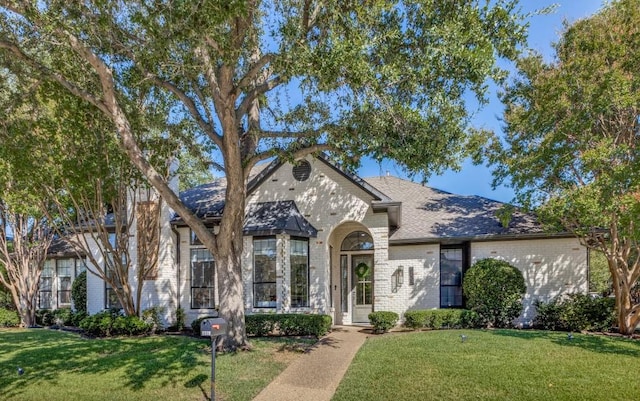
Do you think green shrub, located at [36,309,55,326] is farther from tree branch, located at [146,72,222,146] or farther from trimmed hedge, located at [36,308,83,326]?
tree branch, located at [146,72,222,146]

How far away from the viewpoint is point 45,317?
17.3 meters

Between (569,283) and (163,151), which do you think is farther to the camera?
(569,283)

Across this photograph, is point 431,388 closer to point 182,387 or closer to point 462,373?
point 462,373

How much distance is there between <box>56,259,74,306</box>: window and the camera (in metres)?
18.4

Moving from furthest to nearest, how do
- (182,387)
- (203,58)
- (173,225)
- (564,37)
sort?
(173,225) → (564,37) → (203,58) → (182,387)

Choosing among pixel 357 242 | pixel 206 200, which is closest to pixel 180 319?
pixel 206 200

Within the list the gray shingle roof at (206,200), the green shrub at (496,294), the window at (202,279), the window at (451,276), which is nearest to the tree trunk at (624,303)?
the green shrub at (496,294)

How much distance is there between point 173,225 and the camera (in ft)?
46.1

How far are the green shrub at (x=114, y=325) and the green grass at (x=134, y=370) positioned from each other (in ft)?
4.25

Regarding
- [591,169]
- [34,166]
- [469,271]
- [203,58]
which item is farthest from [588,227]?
[34,166]

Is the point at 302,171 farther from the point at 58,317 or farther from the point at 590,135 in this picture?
the point at 58,317

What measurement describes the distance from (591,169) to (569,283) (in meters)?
4.25

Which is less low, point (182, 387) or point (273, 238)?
point (273, 238)

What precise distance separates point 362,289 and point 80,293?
39.1 feet
